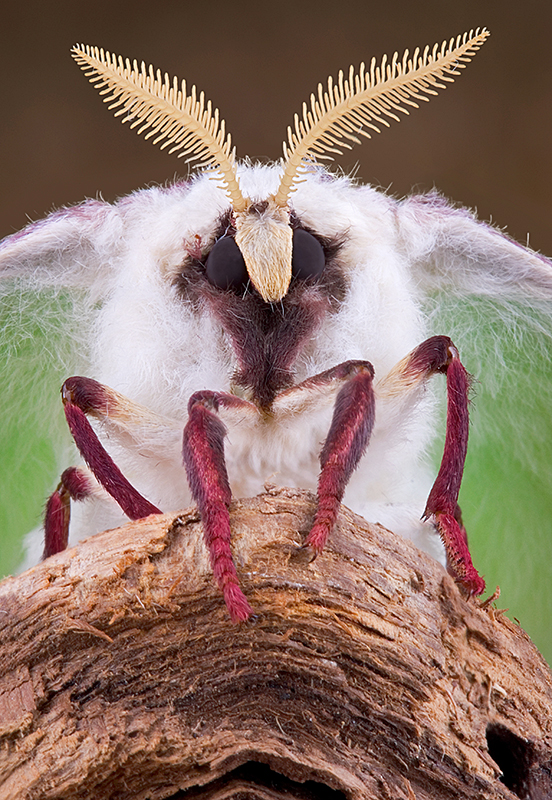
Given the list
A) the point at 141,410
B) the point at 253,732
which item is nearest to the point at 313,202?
the point at 141,410

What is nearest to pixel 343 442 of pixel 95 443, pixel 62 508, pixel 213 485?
pixel 213 485

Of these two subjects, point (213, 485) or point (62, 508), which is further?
point (62, 508)

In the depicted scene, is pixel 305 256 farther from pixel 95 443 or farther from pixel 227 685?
pixel 227 685

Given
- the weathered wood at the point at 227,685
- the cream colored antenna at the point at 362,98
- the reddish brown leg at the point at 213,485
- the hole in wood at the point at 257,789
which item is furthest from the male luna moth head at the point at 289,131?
the hole in wood at the point at 257,789

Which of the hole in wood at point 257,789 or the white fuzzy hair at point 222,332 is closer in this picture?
the hole in wood at point 257,789

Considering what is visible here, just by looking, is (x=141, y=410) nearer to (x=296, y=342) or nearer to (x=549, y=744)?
(x=296, y=342)

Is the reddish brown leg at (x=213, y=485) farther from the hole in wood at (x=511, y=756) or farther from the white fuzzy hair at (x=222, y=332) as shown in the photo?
the hole in wood at (x=511, y=756)
